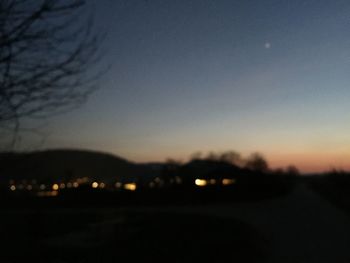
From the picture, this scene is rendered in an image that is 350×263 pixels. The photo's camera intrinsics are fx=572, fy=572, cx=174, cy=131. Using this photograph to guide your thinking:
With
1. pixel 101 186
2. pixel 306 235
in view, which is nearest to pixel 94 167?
pixel 101 186

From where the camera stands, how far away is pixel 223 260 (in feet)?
Result: 40.4

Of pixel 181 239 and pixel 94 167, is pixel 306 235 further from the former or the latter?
pixel 94 167

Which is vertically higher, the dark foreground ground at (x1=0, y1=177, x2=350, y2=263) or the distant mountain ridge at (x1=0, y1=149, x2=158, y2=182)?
the distant mountain ridge at (x1=0, y1=149, x2=158, y2=182)

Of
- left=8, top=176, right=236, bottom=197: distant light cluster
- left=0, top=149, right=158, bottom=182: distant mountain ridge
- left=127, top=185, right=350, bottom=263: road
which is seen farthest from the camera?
left=0, top=149, right=158, bottom=182: distant mountain ridge

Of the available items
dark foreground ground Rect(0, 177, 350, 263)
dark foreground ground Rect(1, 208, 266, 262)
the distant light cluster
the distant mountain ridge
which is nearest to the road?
dark foreground ground Rect(0, 177, 350, 263)

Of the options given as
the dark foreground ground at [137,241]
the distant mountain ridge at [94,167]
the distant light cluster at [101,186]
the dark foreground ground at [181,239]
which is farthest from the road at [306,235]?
the distant mountain ridge at [94,167]

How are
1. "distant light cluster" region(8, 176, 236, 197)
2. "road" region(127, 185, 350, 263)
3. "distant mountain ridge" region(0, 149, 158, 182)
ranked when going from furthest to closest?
"distant mountain ridge" region(0, 149, 158, 182), "distant light cluster" region(8, 176, 236, 197), "road" region(127, 185, 350, 263)

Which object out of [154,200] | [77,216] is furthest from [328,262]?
[154,200]

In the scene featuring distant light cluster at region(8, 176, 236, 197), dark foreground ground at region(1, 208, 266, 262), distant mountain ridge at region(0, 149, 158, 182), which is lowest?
dark foreground ground at region(1, 208, 266, 262)

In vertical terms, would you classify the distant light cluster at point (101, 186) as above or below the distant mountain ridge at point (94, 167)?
below

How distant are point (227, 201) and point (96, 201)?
895cm

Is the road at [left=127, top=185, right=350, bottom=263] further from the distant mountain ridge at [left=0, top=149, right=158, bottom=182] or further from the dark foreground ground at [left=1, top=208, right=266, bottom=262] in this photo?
the distant mountain ridge at [left=0, top=149, right=158, bottom=182]

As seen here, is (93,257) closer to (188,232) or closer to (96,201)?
(188,232)

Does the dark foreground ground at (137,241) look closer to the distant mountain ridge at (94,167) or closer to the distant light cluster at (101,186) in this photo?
the distant light cluster at (101,186)
